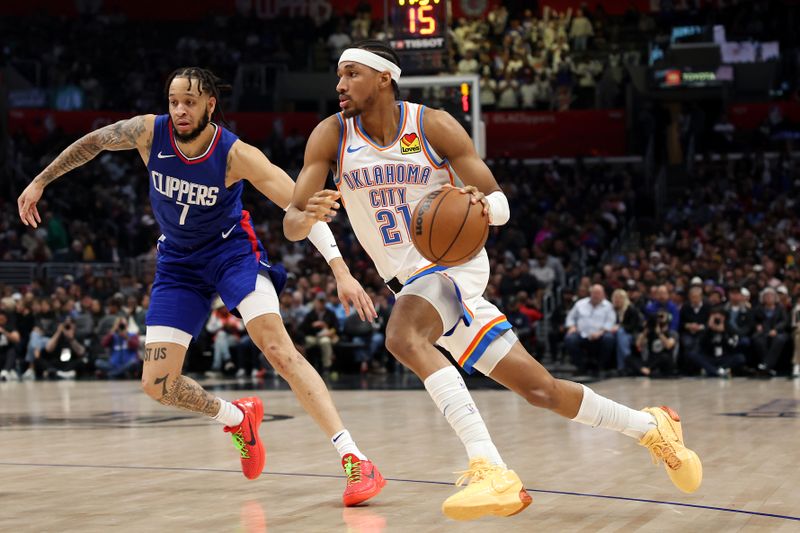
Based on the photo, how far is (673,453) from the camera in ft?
16.4

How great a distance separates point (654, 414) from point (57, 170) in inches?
129

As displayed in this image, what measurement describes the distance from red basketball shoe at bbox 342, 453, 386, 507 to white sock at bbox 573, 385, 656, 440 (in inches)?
37.5

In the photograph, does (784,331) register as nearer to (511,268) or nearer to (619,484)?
(511,268)

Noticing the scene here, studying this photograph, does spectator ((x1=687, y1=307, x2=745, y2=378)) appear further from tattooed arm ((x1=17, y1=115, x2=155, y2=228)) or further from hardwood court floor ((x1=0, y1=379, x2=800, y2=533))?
tattooed arm ((x1=17, y1=115, x2=155, y2=228))

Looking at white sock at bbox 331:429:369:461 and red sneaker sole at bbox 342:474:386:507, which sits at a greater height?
white sock at bbox 331:429:369:461

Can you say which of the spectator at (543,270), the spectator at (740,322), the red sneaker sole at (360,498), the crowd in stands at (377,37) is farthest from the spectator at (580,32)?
the red sneaker sole at (360,498)

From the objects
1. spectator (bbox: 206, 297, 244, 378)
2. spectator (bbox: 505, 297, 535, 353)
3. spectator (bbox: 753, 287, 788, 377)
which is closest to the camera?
spectator (bbox: 753, 287, 788, 377)

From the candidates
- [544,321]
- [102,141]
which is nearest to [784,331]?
[544,321]

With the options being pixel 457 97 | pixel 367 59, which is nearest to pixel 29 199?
pixel 367 59

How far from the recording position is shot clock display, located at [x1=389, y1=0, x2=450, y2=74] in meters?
15.4

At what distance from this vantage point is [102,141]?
19.4 feet

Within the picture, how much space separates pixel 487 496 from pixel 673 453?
1128 mm

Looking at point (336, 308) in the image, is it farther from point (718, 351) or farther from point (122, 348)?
point (718, 351)

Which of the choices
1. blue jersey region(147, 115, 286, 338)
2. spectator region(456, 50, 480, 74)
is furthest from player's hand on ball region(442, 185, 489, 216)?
spectator region(456, 50, 480, 74)
